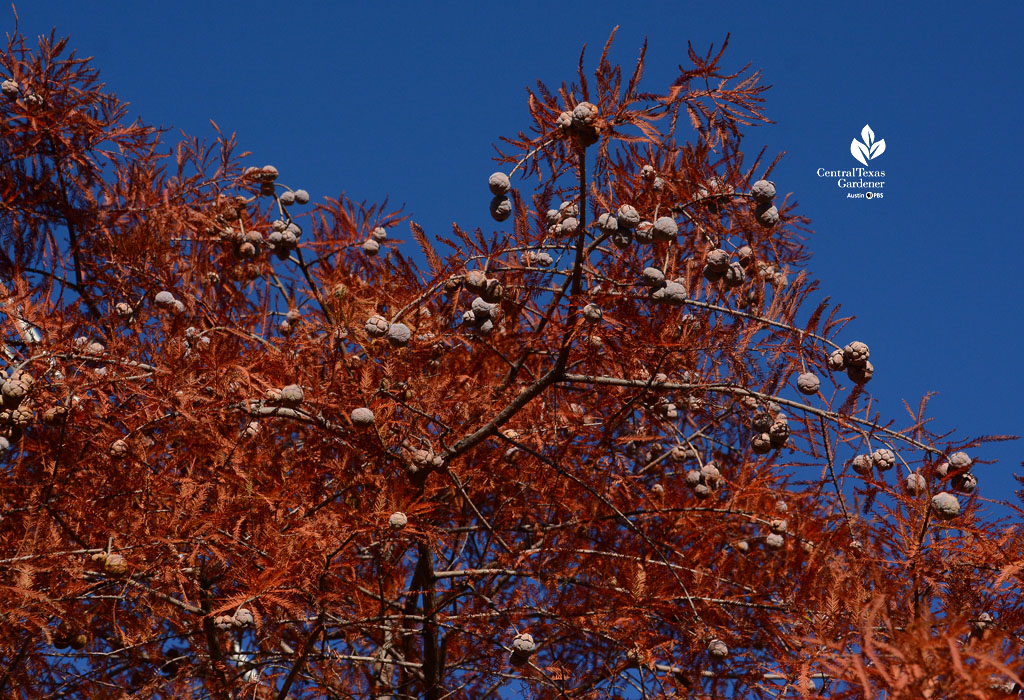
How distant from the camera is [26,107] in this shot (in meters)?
5.26

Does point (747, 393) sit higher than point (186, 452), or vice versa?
point (186, 452)

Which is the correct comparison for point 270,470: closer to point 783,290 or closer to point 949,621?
point 783,290

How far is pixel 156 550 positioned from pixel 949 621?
2.52 m

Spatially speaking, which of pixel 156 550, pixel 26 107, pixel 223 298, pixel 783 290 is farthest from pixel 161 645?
pixel 783 290

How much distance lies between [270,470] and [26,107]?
2.83 m

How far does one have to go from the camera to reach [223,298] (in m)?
5.70

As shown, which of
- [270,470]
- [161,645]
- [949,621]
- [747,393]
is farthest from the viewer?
[161,645]

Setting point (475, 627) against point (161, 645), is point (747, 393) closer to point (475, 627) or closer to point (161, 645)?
point (475, 627)

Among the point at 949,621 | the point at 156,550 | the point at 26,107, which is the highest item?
the point at 26,107

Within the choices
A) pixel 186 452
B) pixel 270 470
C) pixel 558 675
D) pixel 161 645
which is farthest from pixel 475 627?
pixel 161 645

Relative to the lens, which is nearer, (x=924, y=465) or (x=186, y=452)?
(x=924, y=465)

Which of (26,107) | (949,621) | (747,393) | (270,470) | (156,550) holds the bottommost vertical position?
(949,621)

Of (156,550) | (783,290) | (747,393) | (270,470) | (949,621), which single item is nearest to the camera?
(949,621)

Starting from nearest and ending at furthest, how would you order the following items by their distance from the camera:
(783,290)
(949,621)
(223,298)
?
(949,621)
(783,290)
(223,298)
